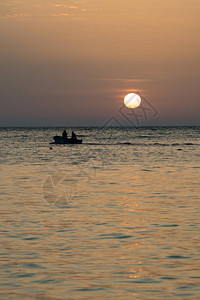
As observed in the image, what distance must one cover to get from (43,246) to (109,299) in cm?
424

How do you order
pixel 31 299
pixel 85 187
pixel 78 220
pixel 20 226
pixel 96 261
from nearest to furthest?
pixel 31 299, pixel 96 261, pixel 20 226, pixel 78 220, pixel 85 187

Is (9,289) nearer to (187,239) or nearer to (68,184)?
(187,239)

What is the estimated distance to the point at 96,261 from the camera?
39.1 feet

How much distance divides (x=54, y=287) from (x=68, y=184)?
19038mm

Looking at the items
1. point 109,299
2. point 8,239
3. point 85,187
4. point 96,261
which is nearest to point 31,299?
point 109,299

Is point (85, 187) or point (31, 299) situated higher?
point (85, 187)

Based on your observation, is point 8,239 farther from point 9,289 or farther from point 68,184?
point 68,184

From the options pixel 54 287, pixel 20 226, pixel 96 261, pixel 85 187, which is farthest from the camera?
pixel 85 187

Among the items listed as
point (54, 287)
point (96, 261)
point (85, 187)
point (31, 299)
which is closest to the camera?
point (31, 299)

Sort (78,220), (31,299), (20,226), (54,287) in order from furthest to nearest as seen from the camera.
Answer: (78,220) → (20,226) → (54,287) → (31,299)

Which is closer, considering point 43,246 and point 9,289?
point 9,289

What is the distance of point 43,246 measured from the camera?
13391 millimetres

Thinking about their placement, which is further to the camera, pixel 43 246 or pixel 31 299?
pixel 43 246

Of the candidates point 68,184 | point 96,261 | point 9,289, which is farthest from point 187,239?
point 68,184
